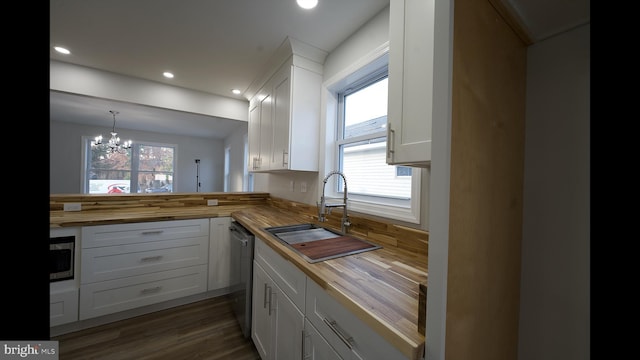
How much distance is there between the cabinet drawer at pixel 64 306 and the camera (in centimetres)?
170

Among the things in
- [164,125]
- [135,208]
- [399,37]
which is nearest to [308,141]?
[399,37]

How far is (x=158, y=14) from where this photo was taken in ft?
5.34

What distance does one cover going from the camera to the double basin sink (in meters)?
1.17

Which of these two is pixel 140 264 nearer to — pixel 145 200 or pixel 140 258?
pixel 140 258

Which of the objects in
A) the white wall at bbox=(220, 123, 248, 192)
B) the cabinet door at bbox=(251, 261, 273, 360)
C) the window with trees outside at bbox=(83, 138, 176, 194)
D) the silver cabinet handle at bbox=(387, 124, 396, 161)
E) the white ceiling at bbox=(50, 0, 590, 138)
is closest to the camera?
the silver cabinet handle at bbox=(387, 124, 396, 161)

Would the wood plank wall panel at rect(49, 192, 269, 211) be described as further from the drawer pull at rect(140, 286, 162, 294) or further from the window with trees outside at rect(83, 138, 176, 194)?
the window with trees outside at rect(83, 138, 176, 194)

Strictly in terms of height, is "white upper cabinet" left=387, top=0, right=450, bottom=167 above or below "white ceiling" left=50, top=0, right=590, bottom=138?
below

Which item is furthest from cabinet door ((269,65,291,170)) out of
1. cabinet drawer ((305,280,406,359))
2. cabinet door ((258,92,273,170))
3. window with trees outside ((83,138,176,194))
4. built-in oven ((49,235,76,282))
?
window with trees outside ((83,138,176,194))

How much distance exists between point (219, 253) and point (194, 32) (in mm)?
2013

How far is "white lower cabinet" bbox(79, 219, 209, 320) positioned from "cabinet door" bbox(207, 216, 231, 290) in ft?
0.16

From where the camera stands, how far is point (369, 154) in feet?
5.66

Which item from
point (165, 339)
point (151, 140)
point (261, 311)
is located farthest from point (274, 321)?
point (151, 140)

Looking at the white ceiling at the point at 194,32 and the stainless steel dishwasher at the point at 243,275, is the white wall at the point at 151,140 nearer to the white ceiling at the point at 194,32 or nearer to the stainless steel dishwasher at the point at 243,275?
the white ceiling at the point at 194,32

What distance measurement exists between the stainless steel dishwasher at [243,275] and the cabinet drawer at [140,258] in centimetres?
50
